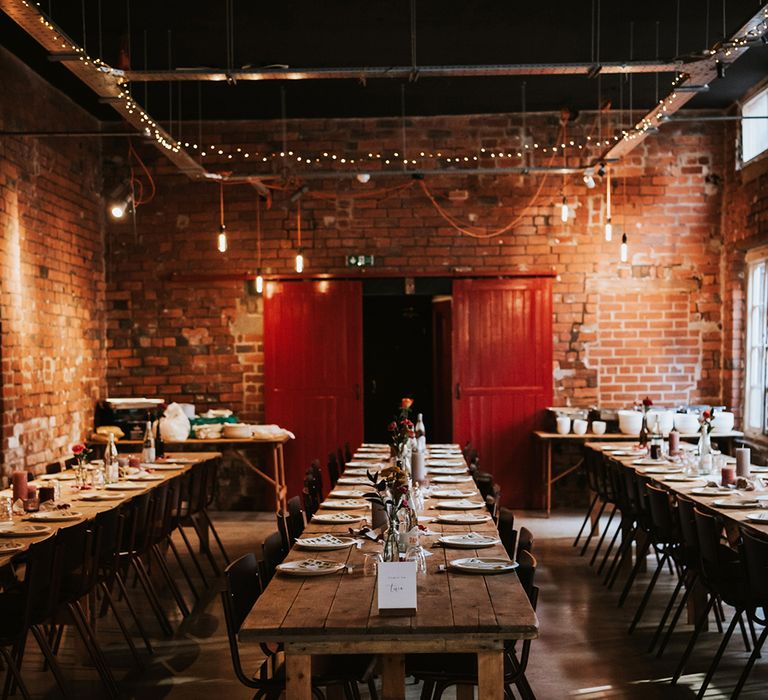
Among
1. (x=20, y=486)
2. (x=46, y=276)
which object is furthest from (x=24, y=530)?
(x=46, y=276)

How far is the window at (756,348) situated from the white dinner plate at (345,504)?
5.32 m

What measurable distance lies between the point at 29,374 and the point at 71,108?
9.76 ft

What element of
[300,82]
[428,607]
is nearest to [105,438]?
[300,82]

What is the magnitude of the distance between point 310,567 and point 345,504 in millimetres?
1668

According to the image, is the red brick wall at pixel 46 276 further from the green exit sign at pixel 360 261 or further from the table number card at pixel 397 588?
the table number card at pixel 397 588

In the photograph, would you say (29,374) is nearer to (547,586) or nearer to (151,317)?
(151,317)

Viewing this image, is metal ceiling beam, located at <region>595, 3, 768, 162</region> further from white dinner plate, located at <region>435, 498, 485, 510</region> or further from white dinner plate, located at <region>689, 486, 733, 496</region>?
white dinner plate, located at <region>435, 498, 485, 510</region>

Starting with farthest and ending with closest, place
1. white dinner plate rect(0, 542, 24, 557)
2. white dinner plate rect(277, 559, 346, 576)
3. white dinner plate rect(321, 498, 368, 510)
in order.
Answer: white dinner plate rect(321, 498, 368, 510)
white dinner plate rect(0, 542, 24, 557)
white dinner plate rect(277, 559, 346, 576)

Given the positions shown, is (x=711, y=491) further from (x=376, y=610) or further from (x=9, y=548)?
(x=9, y=548)

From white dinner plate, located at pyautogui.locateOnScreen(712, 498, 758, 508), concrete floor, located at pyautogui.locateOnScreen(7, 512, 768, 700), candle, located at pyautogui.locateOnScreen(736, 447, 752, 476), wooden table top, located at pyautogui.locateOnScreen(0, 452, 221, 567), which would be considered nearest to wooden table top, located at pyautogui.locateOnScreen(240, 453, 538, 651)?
concrete floor, located at pyautogui.locateOnScreen(7, 512, 768, 700)

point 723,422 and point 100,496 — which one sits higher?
point 723,422

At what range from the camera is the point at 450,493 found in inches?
235

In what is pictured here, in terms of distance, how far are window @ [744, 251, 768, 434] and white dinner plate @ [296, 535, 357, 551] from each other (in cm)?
618

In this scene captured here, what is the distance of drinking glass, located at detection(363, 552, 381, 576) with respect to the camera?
Answer: 3.88 m
